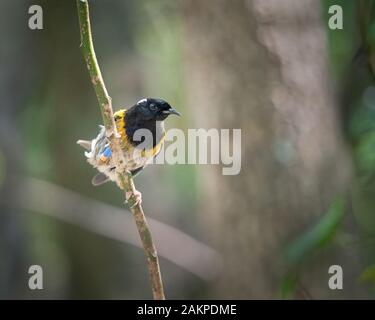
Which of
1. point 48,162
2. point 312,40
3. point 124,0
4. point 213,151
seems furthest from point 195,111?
point 48,162

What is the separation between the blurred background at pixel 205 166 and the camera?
3117 mm

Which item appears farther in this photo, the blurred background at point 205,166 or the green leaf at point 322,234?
the blurred background at point 205,166

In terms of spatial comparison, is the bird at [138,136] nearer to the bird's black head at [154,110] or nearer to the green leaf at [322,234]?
the bird's black head at [154,110]

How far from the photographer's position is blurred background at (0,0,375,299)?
312 centimetres

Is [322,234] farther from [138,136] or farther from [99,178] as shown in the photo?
[99,178]

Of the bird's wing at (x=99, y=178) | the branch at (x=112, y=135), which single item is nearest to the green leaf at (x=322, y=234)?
the branch at (x=112, y=135)

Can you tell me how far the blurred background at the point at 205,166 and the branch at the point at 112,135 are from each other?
60 centimetres

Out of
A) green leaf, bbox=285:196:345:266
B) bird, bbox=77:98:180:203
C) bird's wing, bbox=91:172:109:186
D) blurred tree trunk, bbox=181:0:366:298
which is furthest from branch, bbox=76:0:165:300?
blurred tree trunk, bbox=181:0:366:298

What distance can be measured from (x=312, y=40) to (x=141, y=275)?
2.53 meters

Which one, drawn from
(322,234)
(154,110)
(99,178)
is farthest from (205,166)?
(322,234)

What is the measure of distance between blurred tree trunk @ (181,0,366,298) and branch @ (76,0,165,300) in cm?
136

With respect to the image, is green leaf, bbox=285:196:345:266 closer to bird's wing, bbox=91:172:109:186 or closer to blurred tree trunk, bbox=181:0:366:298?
blurred tree trunk, bbox=181:0:366:298

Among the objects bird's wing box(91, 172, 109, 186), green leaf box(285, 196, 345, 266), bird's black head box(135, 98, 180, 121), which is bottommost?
green leaf box(285, 196, 345, 266)

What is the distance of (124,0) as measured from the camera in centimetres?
463
